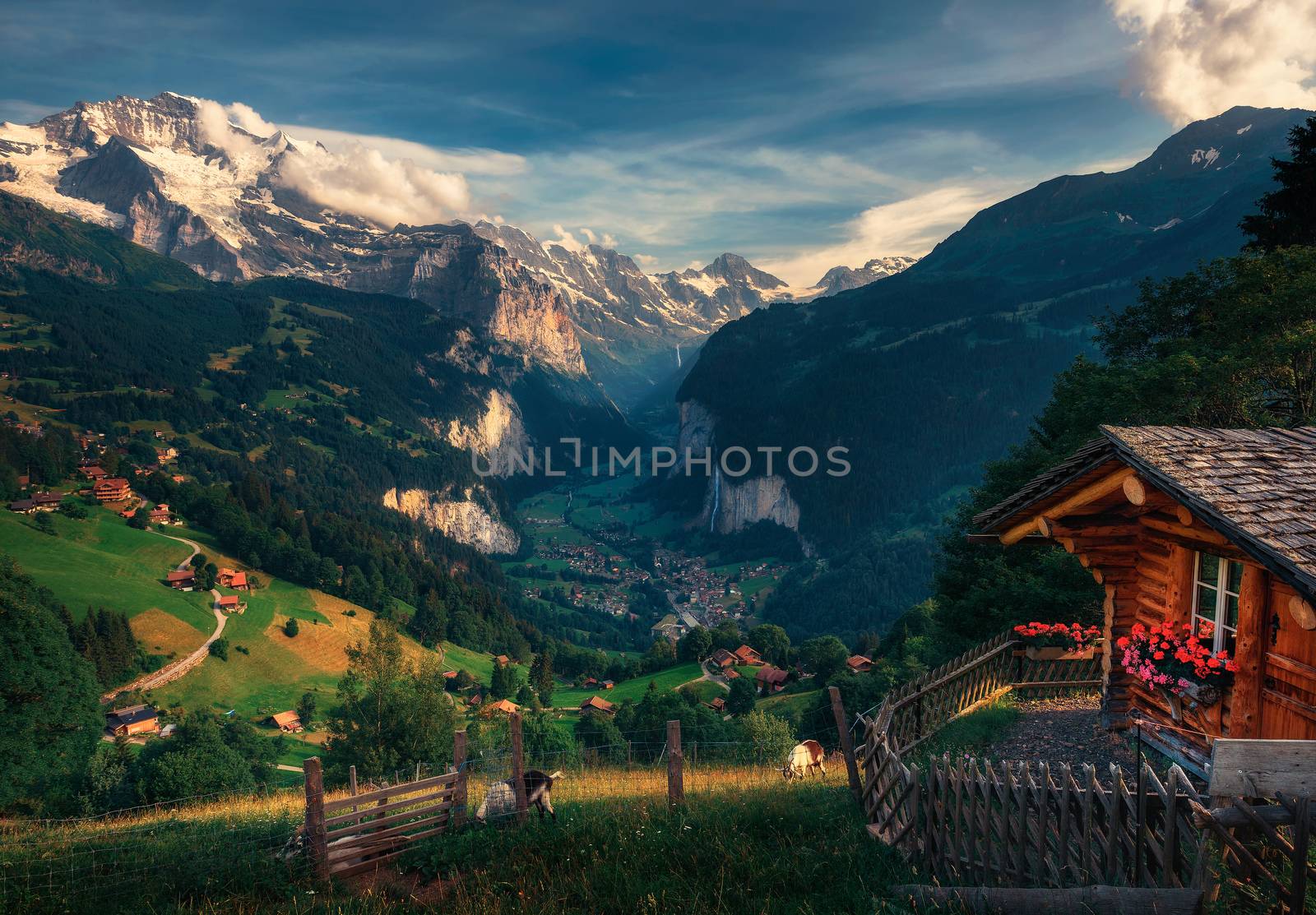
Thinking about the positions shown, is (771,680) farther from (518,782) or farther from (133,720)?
(518,782)

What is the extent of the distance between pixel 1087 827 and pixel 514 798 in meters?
8.04

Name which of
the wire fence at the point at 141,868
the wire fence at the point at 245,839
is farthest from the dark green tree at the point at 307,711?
the wire fence at the point at 141,868

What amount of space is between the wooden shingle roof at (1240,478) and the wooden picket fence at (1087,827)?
8.73ft

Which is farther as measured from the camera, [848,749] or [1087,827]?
[848,749]

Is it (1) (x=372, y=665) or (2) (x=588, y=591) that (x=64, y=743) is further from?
(2) (x=588, y=591)

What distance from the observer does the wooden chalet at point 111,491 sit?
104 metres

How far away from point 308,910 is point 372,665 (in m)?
35.3

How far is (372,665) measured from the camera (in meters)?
39.7

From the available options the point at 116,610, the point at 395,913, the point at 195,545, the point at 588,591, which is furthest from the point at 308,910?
the point at 588,591

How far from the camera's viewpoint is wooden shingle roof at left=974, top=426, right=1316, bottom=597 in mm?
7121

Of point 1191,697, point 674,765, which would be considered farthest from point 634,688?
point 1191,697

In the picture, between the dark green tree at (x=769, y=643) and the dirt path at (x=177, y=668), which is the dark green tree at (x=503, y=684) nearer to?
the dirt path at (x=177, y=668)

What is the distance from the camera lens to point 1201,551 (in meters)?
10.5

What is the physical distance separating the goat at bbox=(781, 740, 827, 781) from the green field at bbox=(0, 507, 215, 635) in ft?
260
